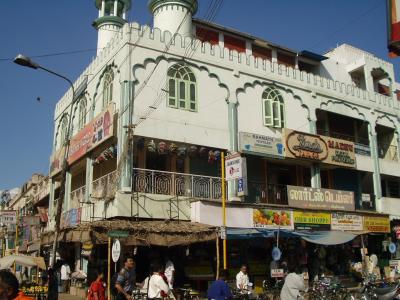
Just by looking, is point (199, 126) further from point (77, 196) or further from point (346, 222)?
point (346, 222)

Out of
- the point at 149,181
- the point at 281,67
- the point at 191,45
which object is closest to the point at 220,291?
the point at 149,181

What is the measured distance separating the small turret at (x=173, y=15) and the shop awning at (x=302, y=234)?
928cm

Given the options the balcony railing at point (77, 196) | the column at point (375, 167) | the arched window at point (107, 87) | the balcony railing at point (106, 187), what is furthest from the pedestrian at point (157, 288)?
the column at point (375, 167)

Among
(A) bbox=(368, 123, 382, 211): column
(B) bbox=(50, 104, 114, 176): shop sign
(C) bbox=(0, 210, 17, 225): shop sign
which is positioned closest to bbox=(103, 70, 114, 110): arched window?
(B) bbox=(50, 104, 114, 176): shop sign

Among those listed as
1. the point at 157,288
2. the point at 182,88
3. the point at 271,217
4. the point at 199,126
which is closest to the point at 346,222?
the point at 271,217

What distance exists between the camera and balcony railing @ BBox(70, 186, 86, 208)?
20562 mm

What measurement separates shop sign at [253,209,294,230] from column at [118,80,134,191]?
5328 millimetres

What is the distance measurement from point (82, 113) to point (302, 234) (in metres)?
11.4

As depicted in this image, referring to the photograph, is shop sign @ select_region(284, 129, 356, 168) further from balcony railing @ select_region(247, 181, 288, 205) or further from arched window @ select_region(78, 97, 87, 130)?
arched window @ select_region(78, 97, 87, 130)

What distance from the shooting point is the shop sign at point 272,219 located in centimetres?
1834

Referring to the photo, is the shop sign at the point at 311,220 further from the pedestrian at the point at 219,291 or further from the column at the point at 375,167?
the pedestrian at the point at 219,291

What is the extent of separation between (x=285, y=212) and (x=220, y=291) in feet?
32.3

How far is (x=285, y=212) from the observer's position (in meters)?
19.2

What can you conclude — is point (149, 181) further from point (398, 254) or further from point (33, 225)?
point (398, 254)
